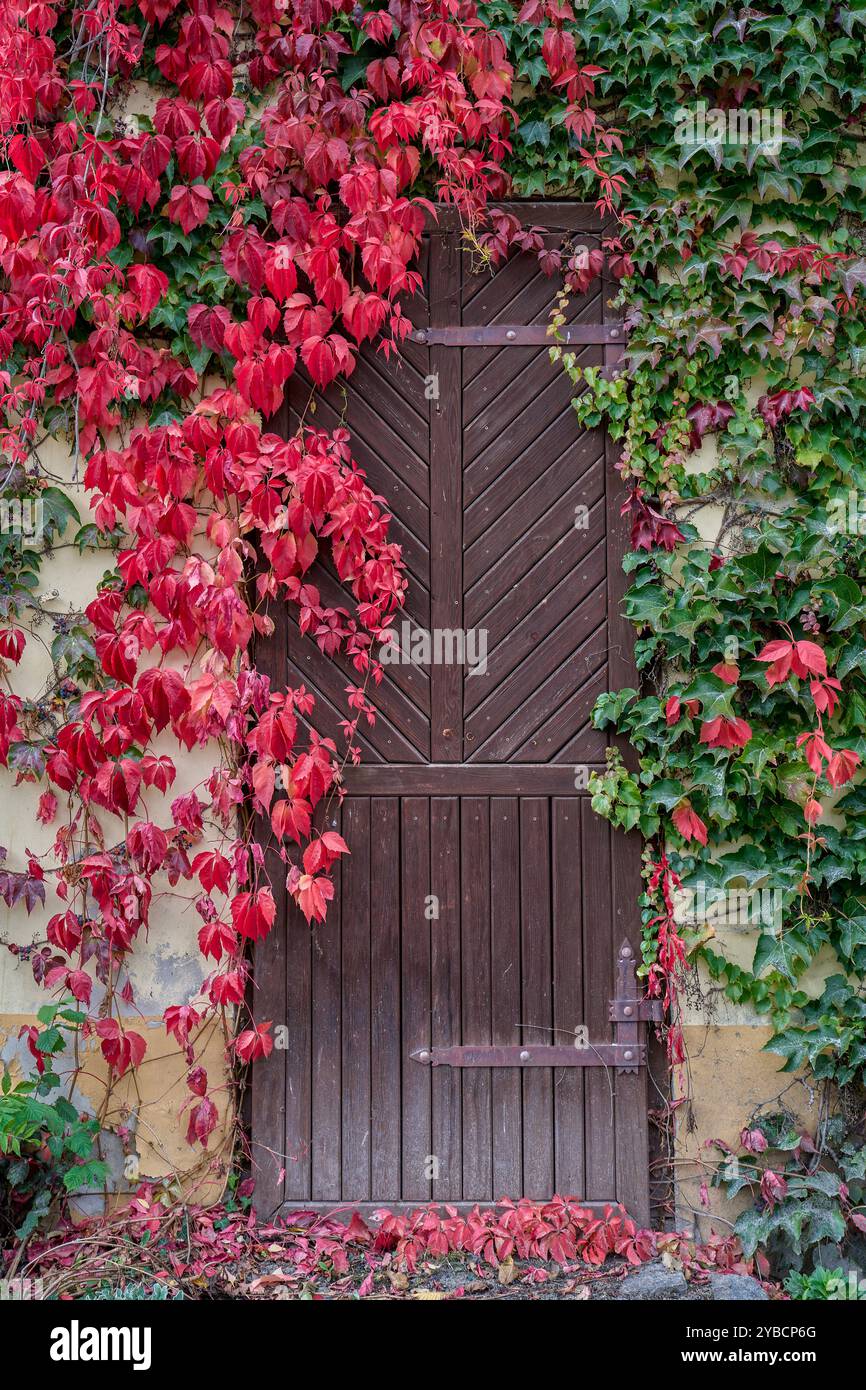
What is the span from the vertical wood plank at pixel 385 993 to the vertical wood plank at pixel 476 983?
0.74ft

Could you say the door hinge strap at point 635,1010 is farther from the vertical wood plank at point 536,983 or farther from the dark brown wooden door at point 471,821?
the vertical wood plank at point 536,983

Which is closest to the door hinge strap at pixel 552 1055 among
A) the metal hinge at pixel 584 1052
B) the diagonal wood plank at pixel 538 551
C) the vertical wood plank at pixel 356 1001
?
the metal hinge at pixel 584 1052

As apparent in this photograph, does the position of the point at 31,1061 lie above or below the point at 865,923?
below

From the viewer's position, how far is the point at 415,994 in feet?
11.3

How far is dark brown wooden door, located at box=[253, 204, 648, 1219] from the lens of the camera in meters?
3.41

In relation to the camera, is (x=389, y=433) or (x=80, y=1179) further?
(x=389, y=433)

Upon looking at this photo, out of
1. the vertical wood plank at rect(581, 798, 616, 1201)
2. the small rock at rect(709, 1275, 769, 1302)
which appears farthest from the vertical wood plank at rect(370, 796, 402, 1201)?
the small rock at rect(709, 1275, 769, 1302)

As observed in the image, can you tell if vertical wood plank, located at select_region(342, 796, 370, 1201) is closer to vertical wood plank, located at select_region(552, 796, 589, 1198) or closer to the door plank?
the door plank

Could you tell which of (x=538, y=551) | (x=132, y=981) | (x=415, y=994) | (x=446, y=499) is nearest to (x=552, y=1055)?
(x=415, y=994)

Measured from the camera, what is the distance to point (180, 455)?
3430mm

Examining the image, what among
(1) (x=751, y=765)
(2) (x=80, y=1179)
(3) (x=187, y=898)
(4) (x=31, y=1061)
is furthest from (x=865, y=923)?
(4) (x=31, y=1061)

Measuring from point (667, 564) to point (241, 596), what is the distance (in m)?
1.44

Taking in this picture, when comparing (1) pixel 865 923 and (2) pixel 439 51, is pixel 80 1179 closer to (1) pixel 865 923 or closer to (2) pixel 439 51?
(1) pixel 865 923

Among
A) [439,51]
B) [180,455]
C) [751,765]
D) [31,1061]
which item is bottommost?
[31,1061]
